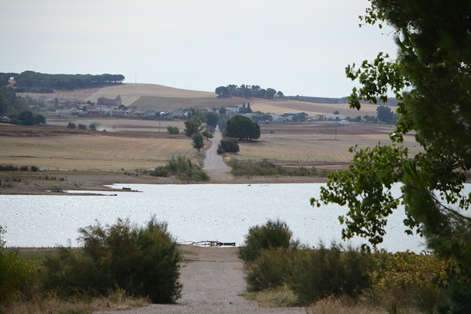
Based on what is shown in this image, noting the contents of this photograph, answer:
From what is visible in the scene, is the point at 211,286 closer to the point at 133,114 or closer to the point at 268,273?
the point at 268,273

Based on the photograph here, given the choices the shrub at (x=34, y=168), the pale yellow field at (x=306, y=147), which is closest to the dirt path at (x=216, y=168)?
the pale yellow field at (x=306, y=147)

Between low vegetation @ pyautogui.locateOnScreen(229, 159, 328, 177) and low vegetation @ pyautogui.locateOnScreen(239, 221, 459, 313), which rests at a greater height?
low vegetation @ pyautogui.locateOnScreen(239, 221, 459, 313)

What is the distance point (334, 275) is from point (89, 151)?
80.1 m

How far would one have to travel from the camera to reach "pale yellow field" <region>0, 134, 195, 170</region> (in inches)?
3041

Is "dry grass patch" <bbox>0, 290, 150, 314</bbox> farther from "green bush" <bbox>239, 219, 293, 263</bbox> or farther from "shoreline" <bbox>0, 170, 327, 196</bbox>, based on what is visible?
"shoreline" <bbox>0, 170, 327, 196</bbox>

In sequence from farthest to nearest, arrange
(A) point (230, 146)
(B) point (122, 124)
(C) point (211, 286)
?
(B) point (122, 124), (A) point (230, 146), (C) point (211, 286)

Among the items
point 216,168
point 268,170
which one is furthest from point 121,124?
point 268,170

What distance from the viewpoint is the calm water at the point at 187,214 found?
3791 cm

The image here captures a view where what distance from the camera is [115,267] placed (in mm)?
15539

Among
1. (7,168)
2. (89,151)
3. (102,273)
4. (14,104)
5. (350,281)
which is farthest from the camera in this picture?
(14,104)

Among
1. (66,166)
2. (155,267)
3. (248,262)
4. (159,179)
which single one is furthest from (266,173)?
(155,267)

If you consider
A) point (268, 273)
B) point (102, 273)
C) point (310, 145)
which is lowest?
point (310, 145)

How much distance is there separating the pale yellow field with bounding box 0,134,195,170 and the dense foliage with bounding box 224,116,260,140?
7241mm

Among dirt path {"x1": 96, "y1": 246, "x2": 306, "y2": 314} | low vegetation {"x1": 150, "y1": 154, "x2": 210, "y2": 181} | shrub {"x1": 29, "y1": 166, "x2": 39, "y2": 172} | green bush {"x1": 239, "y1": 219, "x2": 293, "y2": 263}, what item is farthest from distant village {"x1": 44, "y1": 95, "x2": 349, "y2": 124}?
→ green bush {"x1": 239, "y1": 219, "x2": 293, "y2": 263}
